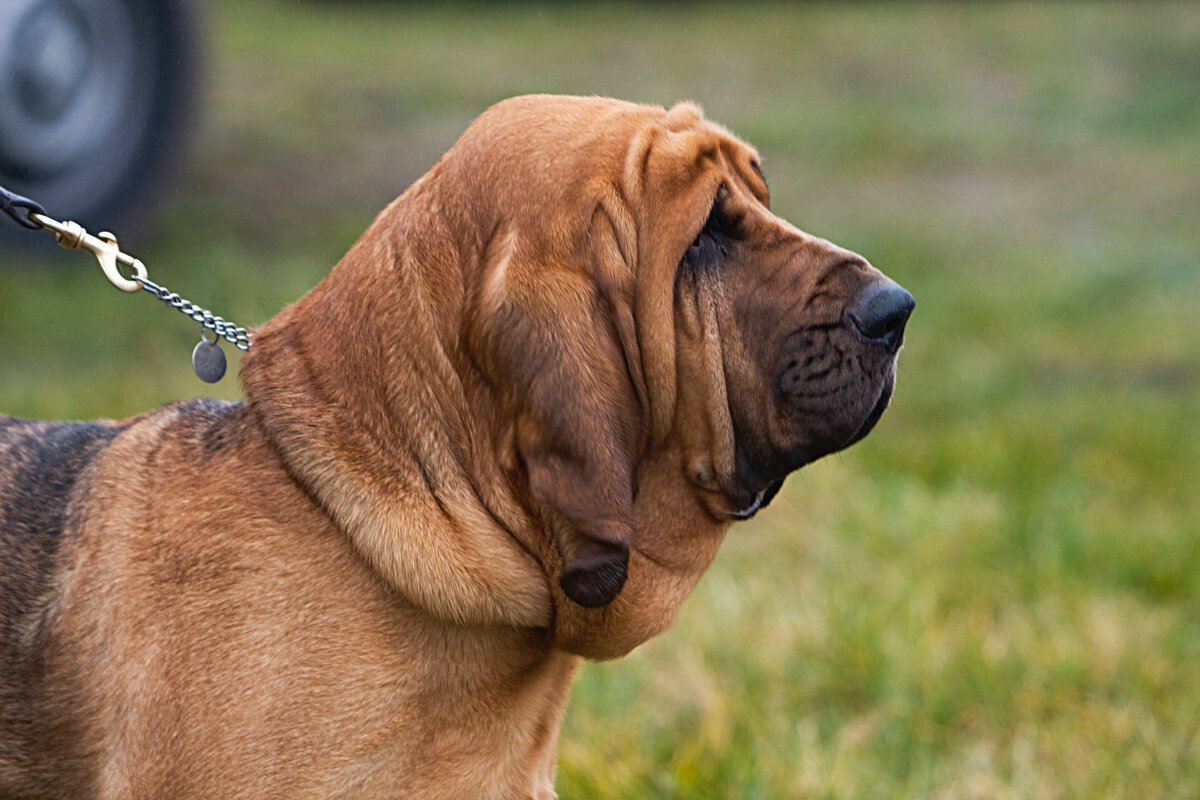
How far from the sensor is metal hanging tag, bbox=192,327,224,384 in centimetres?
341

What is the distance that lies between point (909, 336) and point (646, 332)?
6.42m

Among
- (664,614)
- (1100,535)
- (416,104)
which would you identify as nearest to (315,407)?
(664,614)

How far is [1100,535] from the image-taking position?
20.2 feet

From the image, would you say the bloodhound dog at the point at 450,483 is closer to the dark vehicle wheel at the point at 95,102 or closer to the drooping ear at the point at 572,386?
the drooping ear at the point at 572,386

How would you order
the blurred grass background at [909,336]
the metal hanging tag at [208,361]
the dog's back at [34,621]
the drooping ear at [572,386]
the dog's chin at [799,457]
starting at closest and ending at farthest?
1. the drooping ear at [572,386]
2. the dog's back at [34,621]
3. the dog's chin at [799,457]
4. the metal hanging tag at [208,361]
5. the blurred grass background at [909,336]

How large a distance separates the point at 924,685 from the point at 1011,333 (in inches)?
191

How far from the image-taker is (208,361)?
11.2ft

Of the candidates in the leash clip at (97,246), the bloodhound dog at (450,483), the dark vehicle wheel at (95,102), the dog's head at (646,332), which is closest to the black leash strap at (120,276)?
the leash clip at (97,246)

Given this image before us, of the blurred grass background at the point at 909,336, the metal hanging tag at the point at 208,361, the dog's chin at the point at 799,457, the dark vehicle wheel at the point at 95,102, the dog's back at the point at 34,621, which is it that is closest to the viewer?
the dog's back at the point at 34,621

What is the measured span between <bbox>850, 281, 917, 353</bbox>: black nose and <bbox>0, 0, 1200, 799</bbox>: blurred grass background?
1627 mm

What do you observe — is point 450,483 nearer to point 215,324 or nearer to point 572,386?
point 572,386

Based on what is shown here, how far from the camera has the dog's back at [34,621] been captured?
313 cm

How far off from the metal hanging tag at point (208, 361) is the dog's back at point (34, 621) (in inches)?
12.1

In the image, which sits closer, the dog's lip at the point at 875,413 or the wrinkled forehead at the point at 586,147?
the wrinkled forehead at the point at 586,147
